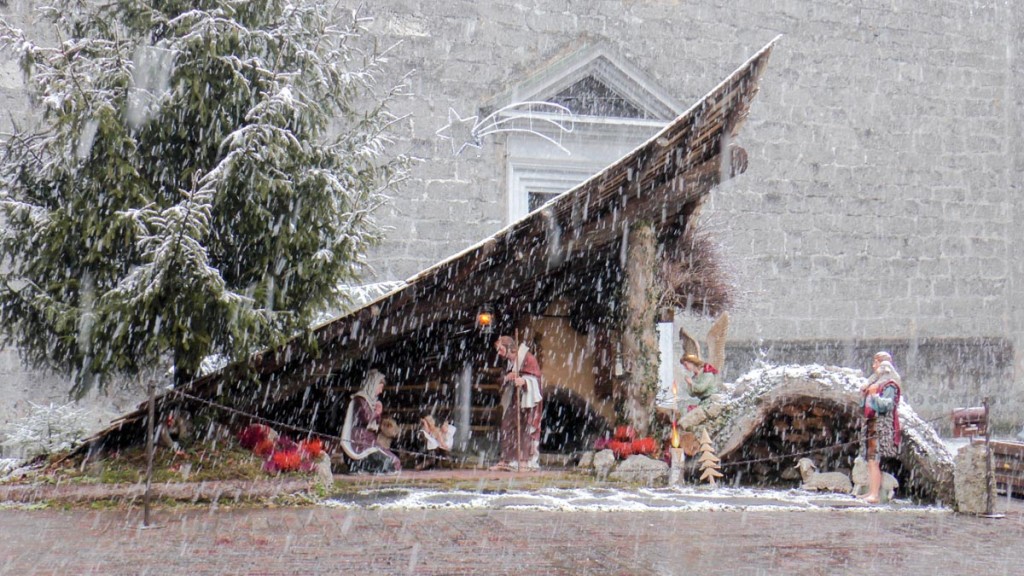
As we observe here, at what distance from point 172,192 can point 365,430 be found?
2912 millimetres

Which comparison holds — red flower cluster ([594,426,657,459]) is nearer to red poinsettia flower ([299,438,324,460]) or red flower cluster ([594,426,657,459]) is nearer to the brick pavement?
the brick pavement

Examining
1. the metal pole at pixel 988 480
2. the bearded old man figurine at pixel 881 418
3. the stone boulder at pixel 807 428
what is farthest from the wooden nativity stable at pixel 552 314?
the metal pole at pixel 988 480

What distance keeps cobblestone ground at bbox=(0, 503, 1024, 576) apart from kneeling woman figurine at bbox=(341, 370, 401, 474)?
1.73 m

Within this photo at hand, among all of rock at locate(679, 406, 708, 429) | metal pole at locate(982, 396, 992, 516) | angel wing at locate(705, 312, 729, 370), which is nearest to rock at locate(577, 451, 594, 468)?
rock at locate(679, 406, 708, 429)

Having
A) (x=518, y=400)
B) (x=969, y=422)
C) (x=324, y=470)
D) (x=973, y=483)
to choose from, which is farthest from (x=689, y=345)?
(x=324, y=470)

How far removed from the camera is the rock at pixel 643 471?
981cm

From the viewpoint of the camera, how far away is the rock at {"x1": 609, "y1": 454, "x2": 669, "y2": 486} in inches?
386

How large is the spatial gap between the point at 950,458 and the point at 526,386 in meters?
4.06

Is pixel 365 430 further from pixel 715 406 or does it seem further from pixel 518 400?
pixel 715 406

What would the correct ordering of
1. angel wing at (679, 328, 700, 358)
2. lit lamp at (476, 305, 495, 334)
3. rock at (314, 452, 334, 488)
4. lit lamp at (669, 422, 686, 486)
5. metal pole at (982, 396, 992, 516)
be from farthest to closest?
lit lamp at (476, 305, 495, 334), angel wing at (679, 328, 700, 358), lit lamp at (669, 422, 686, 486), rock at (314, 452, 334, 488), metal pole at (982, 396, 992, 516)

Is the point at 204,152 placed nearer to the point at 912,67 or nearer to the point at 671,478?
the point at 671,478

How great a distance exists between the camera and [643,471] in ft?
32.2

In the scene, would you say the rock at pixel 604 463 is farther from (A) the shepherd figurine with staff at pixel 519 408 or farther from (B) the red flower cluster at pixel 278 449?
(B) the red flower cluster at pixel 278 449

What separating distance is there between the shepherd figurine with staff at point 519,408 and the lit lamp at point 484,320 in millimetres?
246
